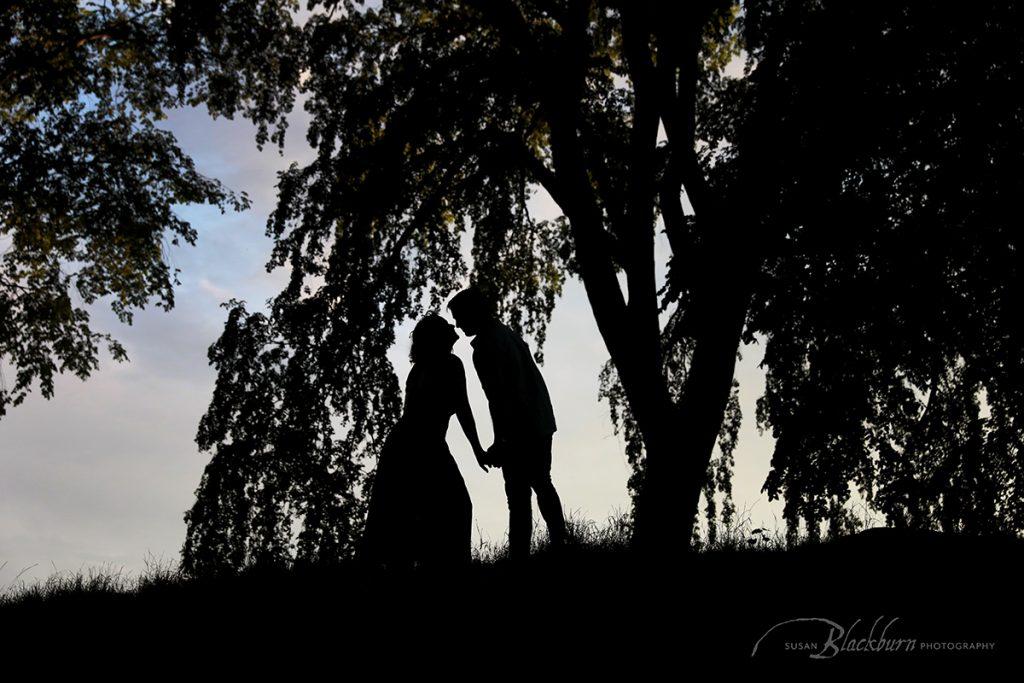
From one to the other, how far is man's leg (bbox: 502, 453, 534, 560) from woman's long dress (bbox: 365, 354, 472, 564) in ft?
1.22

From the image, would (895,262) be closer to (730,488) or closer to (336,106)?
(730,488)

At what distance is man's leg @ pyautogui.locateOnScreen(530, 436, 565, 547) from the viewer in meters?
6.49

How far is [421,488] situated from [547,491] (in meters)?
1.02

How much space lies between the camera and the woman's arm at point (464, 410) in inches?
259

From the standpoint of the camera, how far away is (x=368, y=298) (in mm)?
9398

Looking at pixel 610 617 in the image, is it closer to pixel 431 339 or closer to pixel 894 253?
pixel 431 339

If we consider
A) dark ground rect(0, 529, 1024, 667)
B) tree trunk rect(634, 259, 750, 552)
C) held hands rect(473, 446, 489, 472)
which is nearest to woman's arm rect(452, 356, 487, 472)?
held hands rect(473, 446, 489, 472)

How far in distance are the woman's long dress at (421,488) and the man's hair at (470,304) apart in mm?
427

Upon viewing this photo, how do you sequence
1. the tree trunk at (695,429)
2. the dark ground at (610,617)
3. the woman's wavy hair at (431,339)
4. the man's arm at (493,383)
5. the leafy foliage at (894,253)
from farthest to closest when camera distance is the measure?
the tree trunk at (695,429) < the leafy foliage at (894,253) < the woman's wavy hair at (431,339) < the man's arm at (493,383) < the dark ground at (610,617)

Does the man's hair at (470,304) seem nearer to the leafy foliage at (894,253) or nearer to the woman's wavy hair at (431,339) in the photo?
the woman's wavy hair at (431,339)

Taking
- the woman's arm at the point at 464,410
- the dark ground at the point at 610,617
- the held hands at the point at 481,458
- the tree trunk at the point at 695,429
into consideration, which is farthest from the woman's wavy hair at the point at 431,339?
the tree trunk at the point at 695,429

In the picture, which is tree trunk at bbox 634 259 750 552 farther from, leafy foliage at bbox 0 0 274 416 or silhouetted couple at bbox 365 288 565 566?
leafy foliage at bbox 0 0 274 416

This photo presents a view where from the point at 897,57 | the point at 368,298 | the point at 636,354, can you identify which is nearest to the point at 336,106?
the point at 368,298

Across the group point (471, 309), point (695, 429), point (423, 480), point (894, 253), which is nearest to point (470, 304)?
point (471, 309)
